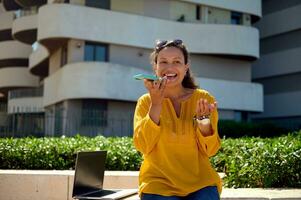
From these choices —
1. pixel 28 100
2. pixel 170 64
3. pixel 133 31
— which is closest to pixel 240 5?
pixel 133 31

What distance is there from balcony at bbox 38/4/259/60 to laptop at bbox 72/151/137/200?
19152mm

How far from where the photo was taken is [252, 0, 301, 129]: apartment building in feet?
107

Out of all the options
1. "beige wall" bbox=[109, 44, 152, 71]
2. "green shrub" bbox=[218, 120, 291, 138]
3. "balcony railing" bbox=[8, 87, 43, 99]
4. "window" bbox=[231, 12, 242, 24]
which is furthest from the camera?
"balcony railing" bbox=[8, 87, 43, 99]

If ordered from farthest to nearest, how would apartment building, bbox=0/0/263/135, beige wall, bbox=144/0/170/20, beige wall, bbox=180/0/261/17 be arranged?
1. beige wall, bbox=180/0/261/17
2. beige wall, bbox=144/0/170/20
3. apartment building, bbox=0/0/263/135

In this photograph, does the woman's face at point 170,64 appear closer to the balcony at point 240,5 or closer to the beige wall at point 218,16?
the balcony at point 240,5

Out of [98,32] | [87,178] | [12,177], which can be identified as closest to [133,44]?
[98,32]

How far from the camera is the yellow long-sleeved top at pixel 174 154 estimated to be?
2.97 m

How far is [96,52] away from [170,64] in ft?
69.4

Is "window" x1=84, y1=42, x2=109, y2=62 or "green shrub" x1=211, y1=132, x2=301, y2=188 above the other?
"window" x1=84, y1=42, x2=109, y2=62

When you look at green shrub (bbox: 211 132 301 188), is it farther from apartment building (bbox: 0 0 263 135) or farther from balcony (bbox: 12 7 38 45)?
balcony (bbox: 12 7 38 45)

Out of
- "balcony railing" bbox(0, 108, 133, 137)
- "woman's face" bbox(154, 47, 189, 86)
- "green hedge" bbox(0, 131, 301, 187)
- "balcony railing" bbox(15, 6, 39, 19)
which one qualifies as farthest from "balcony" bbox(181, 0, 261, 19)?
"woman's face" bbox(154, 47, 189, 86)

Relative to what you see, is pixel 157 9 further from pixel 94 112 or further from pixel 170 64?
pixel 170 64

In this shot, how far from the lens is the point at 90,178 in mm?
4402

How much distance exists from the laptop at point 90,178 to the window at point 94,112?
1734 cm
